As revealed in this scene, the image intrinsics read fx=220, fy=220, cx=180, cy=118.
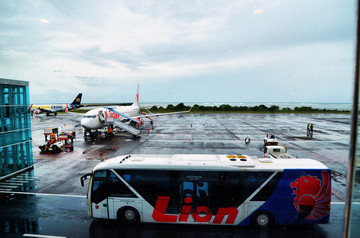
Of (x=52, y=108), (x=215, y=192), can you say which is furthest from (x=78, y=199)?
(x=52, y=108)

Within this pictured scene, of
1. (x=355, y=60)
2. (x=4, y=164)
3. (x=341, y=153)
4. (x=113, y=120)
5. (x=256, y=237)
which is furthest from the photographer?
(x=113, y=120)

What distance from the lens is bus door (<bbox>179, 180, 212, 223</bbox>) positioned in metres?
10.2

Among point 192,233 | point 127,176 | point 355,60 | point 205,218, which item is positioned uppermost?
point 355,60

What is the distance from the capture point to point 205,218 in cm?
1020

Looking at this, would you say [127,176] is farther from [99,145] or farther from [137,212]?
[99,145]

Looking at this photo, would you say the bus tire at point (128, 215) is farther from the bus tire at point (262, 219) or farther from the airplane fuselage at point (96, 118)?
the airplane fuselage at point (96, 118)

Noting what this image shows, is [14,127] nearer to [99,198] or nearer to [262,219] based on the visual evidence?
[99,198]

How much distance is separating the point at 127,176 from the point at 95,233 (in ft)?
9.61

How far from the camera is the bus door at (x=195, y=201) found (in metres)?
10.2

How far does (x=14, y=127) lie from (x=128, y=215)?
14.2m

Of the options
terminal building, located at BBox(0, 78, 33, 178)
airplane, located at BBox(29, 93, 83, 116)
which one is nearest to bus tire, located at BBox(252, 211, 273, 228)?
terminal building, located at BBox(0, 78, 33, 178)

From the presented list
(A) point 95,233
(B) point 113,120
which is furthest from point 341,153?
(B) point 113,120

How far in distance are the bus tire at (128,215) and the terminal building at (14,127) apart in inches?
510

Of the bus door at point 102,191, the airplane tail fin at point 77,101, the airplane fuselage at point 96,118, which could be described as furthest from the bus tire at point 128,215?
the airplane tail fin at point 77,101
